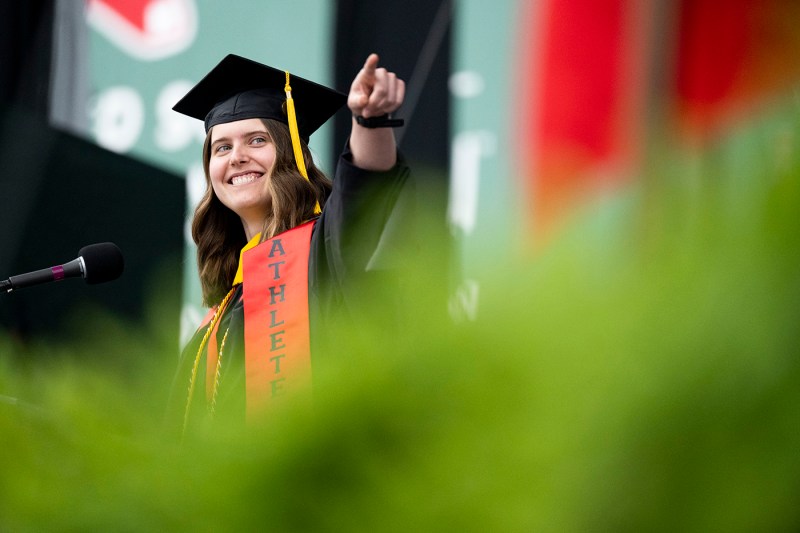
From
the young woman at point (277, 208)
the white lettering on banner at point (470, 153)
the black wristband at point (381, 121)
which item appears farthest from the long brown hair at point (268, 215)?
the white lettering on banner at point (470, 153)

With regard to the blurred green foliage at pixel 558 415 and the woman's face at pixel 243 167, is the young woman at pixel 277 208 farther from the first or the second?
the blurred green foliage at pixel 558 415

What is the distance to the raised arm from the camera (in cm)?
139

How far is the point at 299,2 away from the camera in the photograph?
3.89m

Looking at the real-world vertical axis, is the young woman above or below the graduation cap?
below

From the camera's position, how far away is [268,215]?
2309mm

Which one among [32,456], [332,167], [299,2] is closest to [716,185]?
[32,456]

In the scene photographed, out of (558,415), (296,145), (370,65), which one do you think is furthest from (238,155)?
(558,415)

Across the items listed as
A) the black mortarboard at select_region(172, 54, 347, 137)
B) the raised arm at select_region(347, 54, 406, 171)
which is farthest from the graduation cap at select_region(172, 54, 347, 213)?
the raised arm at select_region(347, 54, 406, 171)

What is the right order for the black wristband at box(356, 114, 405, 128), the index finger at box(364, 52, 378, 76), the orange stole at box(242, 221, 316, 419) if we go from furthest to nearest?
1. the orange stole at box(242, 221, 316, 419)
2. the black wristband at box(356, 114, 405, 128)
3. the index finger at box(364, 52, 378, 76)

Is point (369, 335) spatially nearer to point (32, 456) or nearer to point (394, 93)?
point (32, 456)

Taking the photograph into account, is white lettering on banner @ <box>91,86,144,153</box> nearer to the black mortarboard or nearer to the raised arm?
the black mortarboard

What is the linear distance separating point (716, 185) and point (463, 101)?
10.9 ft

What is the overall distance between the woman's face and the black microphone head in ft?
2.17

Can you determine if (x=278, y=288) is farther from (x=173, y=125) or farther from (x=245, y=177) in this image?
(x=173, y=125)
